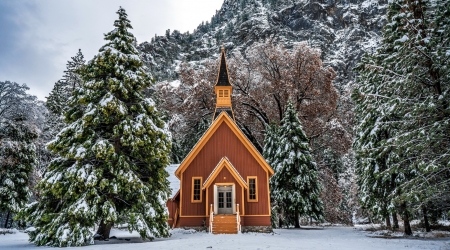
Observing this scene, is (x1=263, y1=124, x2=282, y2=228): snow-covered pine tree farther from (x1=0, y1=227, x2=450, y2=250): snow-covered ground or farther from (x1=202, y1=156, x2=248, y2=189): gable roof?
(x1=0, y1=227, x2=450, y2=250): snow-covered ground

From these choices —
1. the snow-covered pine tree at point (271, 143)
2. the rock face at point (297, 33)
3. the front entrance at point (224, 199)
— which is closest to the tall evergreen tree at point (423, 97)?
the front entrance at point (224, 199)

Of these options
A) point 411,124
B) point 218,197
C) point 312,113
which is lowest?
point 218,197

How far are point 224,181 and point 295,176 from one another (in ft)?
27.4

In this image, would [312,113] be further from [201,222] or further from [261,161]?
[201,222]

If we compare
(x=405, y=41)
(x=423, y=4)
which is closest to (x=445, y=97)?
(x=405, y=41)

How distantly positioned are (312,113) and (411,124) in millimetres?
17102

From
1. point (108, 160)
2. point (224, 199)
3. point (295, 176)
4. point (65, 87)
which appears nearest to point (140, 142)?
point (108, 160)

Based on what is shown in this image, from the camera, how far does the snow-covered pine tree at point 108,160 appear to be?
12258 mm

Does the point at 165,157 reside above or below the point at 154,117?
below

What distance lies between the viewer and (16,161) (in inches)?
887

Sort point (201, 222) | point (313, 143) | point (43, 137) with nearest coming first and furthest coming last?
1. point (201, 222)
2. point (43, 137)
3. point (313, 143)

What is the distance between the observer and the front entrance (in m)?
20.2

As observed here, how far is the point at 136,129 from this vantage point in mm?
13453

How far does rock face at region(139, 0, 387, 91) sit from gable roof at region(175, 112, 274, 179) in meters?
84.4
